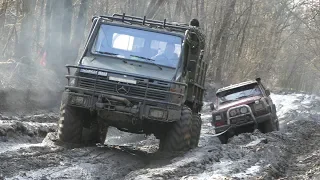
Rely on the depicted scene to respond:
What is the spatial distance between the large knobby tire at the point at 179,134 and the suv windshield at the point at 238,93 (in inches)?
226

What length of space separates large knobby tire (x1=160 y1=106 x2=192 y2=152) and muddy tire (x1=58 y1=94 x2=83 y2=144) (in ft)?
5.55

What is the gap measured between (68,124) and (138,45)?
203 cm

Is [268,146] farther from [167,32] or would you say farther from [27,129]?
[27,129]

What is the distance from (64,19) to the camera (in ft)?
80.6

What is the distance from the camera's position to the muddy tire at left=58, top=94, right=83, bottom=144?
35.5ft

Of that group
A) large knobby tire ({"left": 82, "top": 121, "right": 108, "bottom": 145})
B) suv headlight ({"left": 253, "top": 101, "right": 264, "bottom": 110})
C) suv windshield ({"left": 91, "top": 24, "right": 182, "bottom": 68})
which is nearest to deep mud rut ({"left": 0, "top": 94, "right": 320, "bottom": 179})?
large knobby tire ({"left": 82, "top": 121, "right": 108, "bottom": 145})

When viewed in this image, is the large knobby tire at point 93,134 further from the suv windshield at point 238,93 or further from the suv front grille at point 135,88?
the suv windshield at point 238,93

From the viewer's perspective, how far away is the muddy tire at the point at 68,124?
10820 millimetres

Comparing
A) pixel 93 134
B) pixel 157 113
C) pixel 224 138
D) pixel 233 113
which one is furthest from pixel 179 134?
pixel 224 138

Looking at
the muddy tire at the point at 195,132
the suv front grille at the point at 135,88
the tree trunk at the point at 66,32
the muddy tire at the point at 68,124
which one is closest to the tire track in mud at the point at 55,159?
the muddy tire at the point at 68,124

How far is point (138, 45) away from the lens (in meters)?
11.4

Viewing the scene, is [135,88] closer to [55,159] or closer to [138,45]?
[138,45]

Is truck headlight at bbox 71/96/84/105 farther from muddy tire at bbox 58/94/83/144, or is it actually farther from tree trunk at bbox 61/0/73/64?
tree trunk at bbox 61/0/73/64

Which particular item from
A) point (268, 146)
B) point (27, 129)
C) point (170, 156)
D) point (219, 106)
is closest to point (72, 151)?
point (170, 156)
